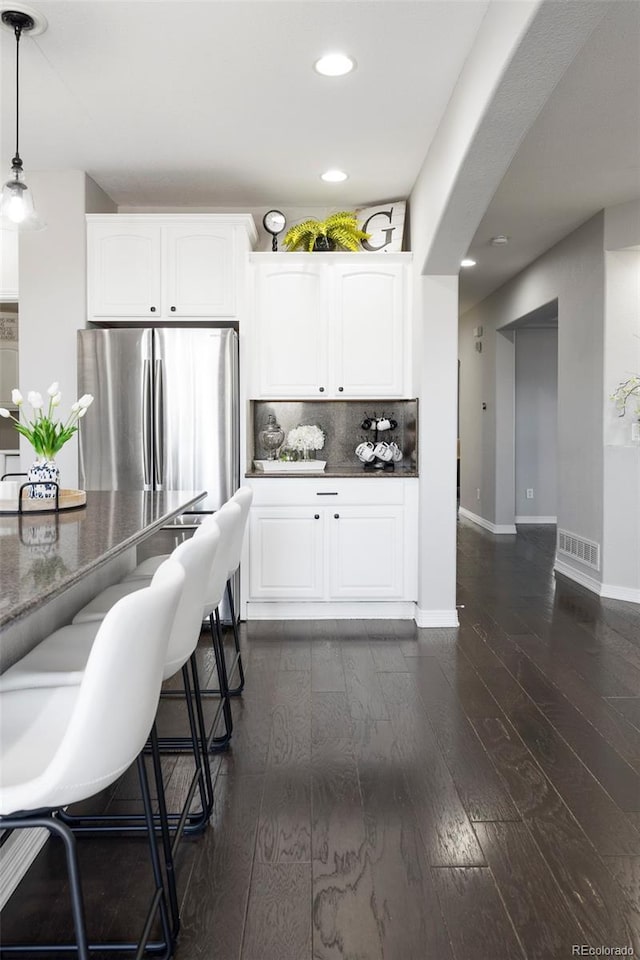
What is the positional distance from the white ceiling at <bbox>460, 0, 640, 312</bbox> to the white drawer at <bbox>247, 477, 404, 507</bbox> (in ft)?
6.65

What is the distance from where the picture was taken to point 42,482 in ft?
7.72

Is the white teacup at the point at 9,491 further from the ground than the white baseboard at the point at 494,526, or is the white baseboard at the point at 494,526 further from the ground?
the white teacup at the point at 9,491

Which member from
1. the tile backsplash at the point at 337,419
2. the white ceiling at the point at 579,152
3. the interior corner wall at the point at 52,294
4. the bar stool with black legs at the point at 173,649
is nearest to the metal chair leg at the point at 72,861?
the bar stool with black legs at the point at 173,649

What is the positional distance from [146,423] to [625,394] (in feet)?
10.6

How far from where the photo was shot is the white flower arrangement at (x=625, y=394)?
15.8ft

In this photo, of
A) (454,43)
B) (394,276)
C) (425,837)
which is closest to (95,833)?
(425,837)

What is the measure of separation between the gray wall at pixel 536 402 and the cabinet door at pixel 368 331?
4176mm

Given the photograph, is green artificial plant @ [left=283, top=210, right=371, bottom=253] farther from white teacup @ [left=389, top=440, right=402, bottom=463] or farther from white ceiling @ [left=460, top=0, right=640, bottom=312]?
white teacup @ [left=389, top=440, right=402, bottom=463]

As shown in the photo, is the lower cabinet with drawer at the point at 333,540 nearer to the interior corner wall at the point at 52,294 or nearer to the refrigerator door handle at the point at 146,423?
Answer: the refrigerator door handle at the point at 146,423

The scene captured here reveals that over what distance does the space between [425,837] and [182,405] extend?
279 centimetres

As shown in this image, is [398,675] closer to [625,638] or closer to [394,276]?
[625,638]

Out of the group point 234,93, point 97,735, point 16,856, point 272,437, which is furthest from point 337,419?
point 97,735

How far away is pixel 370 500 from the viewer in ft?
13.9

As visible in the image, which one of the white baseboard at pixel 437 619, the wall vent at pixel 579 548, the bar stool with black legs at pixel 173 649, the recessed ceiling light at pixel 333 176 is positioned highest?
the recessed ceiling light at pixel 333 176
